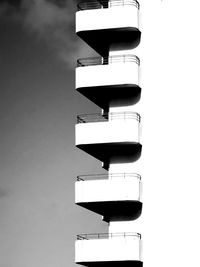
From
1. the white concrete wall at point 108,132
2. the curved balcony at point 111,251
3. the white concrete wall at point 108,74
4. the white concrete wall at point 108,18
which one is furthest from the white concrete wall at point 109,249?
the white concrete wall at point 108,18

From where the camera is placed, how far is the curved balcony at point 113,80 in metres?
64.6

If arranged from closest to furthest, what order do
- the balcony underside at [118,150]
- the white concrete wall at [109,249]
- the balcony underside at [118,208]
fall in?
1. the white concrete wall at [109,249]
2. the balcony underside at [118,208]
3. the balcony underside at [118,150]

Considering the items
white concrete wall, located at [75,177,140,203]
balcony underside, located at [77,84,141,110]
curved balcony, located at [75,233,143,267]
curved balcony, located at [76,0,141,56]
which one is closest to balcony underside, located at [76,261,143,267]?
curved balcony, located at [75,233,143,267]

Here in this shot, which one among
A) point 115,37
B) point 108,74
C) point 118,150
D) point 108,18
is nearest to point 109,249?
point 118,150

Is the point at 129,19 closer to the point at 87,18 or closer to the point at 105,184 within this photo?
the point at 87,18

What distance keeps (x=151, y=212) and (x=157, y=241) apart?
1794mm

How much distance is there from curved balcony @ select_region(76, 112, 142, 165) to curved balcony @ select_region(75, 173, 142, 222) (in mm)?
1421

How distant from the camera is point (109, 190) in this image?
207 feet

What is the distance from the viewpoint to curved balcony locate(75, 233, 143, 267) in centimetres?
6184

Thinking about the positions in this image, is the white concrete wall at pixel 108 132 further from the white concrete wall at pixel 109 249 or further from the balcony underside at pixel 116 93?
the white concrete wall at pixel 109 249

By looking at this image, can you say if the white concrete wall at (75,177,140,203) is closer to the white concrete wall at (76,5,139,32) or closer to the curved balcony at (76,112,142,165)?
the curved balcony at (76,112,142,165)

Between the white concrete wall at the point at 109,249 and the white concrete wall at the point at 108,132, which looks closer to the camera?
the white concrete wall at the point at 109,249

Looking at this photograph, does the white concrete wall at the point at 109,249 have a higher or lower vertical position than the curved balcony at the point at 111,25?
lower

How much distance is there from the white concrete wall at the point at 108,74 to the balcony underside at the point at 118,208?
284 inches
